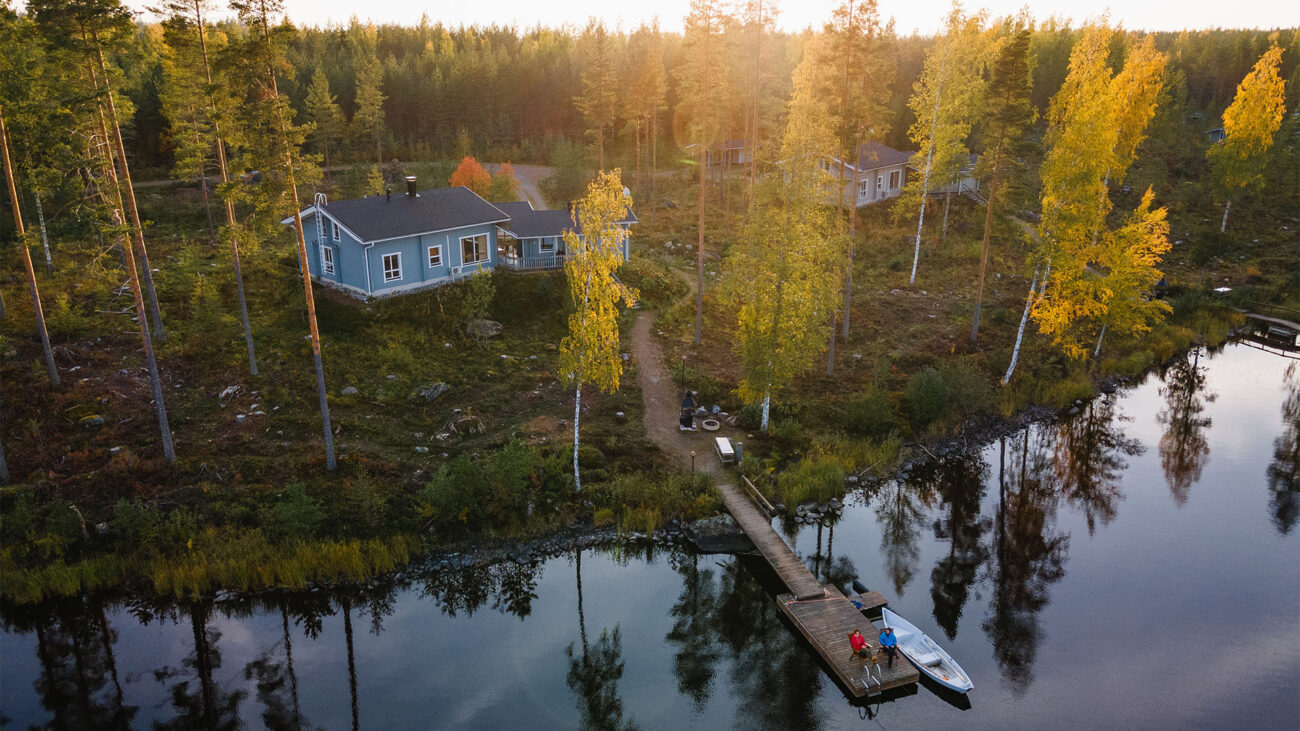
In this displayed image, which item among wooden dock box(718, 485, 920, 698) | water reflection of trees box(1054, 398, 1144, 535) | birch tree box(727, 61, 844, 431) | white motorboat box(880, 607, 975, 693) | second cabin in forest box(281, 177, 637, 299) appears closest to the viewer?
wooden dock box(718, 485, 920, 698)

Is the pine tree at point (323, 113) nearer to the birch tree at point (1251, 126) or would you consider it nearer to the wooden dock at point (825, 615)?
the wooden dock at point (825, 615)

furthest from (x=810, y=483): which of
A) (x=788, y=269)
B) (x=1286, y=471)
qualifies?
(x=1286, y=471)

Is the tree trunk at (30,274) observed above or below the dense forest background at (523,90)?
below

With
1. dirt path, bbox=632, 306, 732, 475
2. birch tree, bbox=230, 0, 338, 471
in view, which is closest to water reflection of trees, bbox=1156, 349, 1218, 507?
dirt path, bbox=632, 306, 732, 475

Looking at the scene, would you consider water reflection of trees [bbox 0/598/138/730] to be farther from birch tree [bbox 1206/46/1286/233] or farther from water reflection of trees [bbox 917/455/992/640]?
birch tree [bbox 1206/46/1286/233]

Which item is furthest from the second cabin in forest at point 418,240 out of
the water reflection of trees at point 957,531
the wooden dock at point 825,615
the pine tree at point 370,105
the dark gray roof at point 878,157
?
the pine tree at point 370,105

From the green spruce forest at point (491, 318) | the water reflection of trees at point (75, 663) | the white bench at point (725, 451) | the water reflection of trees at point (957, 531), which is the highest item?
the green spruce forest at point (491, 318)
